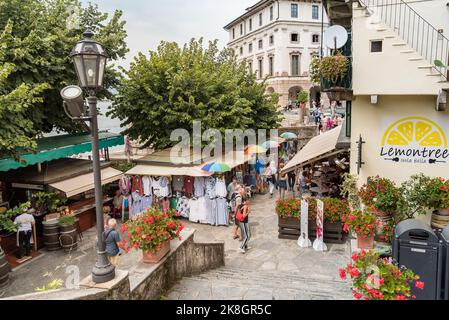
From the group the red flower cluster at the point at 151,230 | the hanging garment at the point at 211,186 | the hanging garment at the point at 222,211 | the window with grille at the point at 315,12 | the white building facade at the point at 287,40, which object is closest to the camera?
the red flower cluster at the point at 151,230

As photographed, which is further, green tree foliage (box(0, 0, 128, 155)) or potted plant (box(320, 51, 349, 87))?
green tree foliage (box(0, 0, 128, 155))

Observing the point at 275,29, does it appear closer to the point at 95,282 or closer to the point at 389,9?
the point at 389,9

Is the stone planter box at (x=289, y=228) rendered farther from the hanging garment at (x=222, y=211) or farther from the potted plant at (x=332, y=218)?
the hanging garment at (x=222, y=211)

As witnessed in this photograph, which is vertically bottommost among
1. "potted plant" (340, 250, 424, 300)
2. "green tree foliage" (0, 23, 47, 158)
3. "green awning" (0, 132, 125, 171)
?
"potted plant" (340, 250, 424, 300)

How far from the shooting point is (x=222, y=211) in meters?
14.0

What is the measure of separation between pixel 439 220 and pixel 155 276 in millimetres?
8000

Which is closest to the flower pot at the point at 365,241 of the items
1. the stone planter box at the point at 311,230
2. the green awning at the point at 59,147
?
the stone planter box at the point at 311,230

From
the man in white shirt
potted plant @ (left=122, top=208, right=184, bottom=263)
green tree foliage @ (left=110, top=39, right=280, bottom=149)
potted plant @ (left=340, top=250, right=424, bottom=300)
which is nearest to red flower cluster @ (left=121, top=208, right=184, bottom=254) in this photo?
potted plant @ (left=122, top=208, right=184, bottom=263)

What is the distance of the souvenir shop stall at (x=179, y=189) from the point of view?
1403 centimetres

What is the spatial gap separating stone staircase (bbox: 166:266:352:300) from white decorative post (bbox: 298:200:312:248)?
2.16m

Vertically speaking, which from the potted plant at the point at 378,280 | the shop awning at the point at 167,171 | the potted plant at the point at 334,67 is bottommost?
the potted plant at the point at 378,280

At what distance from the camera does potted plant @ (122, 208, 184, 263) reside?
6652 mm

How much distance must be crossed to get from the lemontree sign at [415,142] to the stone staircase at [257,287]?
468cm

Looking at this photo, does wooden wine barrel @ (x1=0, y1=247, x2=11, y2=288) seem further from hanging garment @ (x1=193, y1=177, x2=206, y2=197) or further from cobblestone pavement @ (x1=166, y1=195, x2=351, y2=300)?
hanging garment @ (x1=193, y1=177, x2=206, y2=197)
